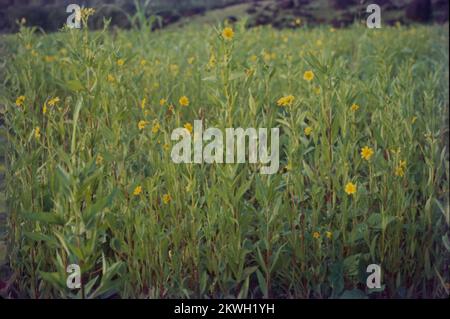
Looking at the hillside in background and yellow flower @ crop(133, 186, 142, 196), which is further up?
the hillside in background

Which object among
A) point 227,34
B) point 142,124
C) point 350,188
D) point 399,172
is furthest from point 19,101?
A: point 399,172

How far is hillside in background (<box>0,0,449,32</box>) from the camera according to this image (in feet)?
8.51

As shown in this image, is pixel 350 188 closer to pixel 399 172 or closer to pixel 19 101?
pixel 399 172

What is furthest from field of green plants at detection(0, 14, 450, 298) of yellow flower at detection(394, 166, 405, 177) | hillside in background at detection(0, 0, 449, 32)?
hillside in background at detection(0, 0, 449, 32)

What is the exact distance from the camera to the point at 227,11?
307cm

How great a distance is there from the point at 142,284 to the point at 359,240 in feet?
2.31

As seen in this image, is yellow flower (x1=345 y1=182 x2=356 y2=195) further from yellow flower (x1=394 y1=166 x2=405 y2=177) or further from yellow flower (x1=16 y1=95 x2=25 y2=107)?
yellow flower (x1=16 y1=95 x2=25 y2=107)

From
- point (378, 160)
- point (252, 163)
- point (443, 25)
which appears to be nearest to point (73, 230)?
point (252, 163)

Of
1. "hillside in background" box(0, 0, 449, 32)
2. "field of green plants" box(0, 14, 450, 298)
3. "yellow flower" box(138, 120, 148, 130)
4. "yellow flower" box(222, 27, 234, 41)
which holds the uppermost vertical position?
"hillside in background" box(0, 0, 449, 32)

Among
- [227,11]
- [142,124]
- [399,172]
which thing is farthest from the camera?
[227,11]

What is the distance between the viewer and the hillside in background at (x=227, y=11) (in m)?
2.59

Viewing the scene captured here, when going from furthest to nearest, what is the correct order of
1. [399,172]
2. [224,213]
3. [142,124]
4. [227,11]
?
[227,11] → [142,124] → [399,172] → [224,213]

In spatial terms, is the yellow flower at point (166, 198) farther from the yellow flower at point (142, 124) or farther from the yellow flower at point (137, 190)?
the yellow flower at point (142, 124)

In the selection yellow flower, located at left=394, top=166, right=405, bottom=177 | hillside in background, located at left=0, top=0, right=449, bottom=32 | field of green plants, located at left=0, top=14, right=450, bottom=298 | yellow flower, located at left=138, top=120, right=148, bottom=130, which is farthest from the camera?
hillside in background, located at left=0, top=0, right=449, bottom=32
